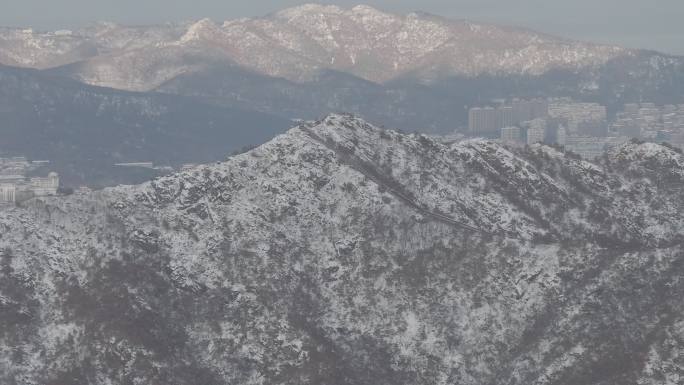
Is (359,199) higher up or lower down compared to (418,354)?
higher up

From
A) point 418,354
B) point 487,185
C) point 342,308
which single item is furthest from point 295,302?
point 487,185

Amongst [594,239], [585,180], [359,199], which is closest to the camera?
[359,199]

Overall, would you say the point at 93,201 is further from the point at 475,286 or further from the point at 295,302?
the point at 475,286

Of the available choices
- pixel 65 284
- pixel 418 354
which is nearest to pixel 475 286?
pixel 418 354

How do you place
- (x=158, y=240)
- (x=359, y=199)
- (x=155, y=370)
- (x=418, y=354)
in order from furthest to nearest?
1. (x=359, y=199)
2. (x=158, y=240)
3. (x=418, y=354)
4. (x=155, y=370)

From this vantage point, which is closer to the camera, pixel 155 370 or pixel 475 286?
pixel 155 370

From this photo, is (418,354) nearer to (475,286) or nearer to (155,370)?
(475,286)
